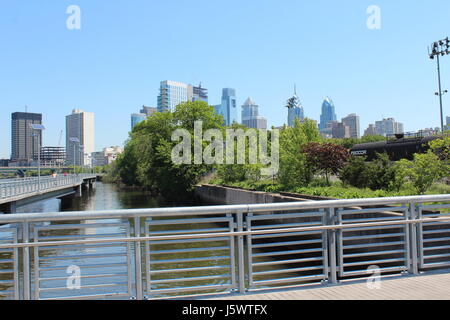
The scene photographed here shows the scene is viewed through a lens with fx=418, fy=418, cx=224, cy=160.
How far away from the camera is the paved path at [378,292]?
222 inches

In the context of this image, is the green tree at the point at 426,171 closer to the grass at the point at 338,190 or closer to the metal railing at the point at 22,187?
the grass at the point at 338,190

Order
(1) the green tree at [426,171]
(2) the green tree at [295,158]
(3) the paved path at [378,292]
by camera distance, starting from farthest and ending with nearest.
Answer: (2) the green tree at [295,158] → (1) the green tree at [426,171] → (3) the paved path at [378,292]

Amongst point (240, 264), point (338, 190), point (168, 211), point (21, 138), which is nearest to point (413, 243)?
point (240, 264)

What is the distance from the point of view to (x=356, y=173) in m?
27.7

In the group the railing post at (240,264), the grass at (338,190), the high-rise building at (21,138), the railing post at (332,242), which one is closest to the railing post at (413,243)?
the railing post at (332,242)

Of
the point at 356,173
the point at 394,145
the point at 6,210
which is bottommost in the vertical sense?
the point at 6,210

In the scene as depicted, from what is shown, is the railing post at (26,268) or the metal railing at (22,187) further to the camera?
the metal railing at (22,187)

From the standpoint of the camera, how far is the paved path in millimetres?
5633

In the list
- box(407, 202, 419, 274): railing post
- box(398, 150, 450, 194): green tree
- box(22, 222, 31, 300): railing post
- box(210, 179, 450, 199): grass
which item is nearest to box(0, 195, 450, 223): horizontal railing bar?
box(22, 222, 31, 300): railing post
